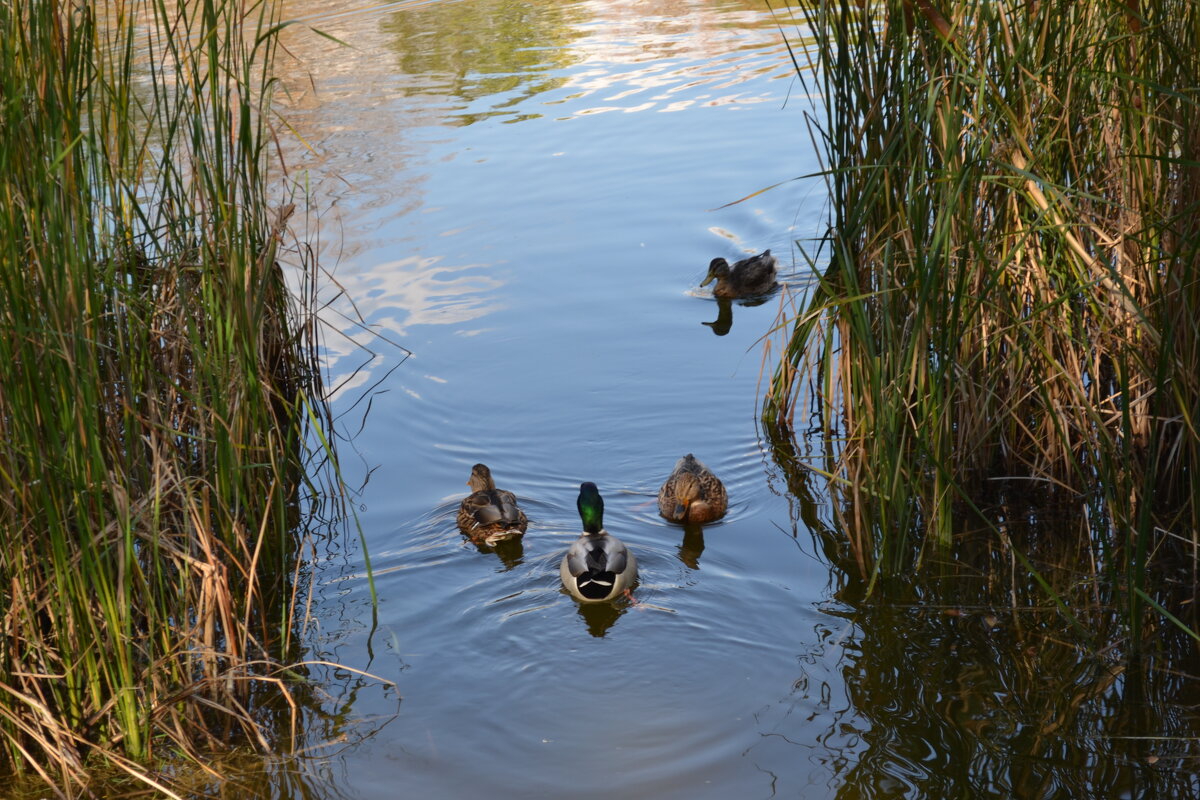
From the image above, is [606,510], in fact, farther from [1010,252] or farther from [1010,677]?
[1010,252]

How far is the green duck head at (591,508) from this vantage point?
6000 millimetres

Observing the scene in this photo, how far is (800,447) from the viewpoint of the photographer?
676cm

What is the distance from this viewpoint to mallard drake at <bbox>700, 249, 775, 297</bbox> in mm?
9398

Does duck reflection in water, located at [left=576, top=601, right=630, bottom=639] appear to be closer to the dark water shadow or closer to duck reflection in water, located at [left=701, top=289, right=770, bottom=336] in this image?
the dark water shadow

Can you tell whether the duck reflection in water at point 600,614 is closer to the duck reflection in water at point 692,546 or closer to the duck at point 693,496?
the duck reflection in water at point 692,546

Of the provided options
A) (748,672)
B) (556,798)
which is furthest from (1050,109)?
(556,798)

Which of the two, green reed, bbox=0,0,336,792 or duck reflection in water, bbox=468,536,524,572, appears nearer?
green reed, bbox=0,0,336,792

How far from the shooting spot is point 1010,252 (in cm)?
458

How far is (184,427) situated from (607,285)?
509 cm

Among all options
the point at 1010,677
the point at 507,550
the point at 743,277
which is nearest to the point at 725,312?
the point at 743,277

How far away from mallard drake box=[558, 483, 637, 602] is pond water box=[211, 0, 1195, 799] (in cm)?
9

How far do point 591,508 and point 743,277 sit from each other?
12.7 ft

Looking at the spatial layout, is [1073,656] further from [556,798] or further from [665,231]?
[665,231]

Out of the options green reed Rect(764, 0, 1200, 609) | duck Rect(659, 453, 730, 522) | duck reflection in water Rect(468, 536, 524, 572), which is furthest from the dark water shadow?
duck reflection in water Rect(468, 536, 524, 572)
